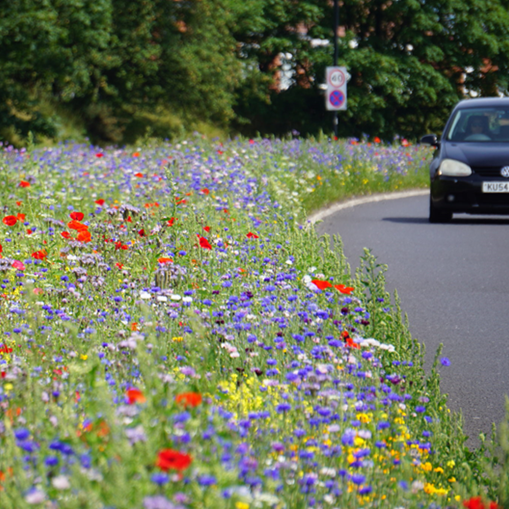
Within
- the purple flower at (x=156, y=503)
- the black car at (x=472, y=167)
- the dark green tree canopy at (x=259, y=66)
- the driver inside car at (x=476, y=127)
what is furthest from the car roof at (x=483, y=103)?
the dark green tree canopy at (x=259, y=66)

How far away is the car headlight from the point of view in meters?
13.7

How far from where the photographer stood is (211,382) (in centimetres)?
379

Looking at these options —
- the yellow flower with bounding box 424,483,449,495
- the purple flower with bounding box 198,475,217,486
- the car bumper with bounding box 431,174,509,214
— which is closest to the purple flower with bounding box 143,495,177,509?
the purple flower with bounding box 198,475,217,486

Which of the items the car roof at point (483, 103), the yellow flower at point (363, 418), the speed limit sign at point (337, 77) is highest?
the speed limit sign at point (337, 77)

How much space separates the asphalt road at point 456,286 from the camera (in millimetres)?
5581

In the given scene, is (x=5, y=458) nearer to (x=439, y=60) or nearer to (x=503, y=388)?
(x=503, y=388)

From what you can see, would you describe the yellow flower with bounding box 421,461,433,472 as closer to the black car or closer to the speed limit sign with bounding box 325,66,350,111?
the black car

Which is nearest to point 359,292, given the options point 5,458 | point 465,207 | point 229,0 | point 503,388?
point 503,388

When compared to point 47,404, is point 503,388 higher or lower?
lower

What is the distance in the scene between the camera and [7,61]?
28.5 metres

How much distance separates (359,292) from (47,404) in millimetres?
2835

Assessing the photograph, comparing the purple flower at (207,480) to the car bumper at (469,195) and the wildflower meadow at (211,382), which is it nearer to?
the wildflower meadow at (211,382)

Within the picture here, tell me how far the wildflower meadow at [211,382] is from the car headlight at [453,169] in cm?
447

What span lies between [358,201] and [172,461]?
1795 centimetres
